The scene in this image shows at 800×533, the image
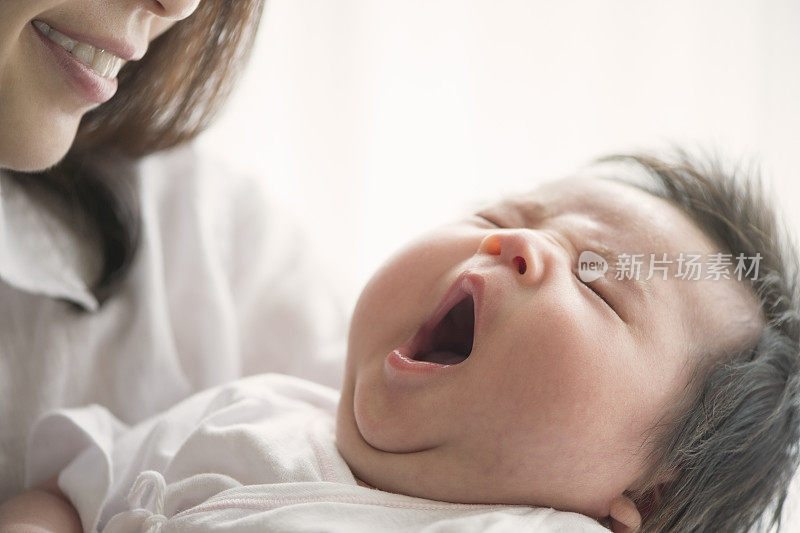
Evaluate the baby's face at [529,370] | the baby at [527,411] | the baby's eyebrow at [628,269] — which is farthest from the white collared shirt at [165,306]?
the baby's eyebrow at [628,269]

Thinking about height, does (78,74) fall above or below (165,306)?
above

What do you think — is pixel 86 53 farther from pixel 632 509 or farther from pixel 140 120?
pixel 632 509

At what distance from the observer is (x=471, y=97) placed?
6.71ft

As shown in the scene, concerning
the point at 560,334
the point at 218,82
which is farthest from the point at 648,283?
the point at 218,82

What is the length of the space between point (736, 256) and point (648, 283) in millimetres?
174

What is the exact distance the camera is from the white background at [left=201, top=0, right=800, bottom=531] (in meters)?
1.86

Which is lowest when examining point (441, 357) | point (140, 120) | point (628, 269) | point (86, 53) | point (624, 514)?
point (624, 514)

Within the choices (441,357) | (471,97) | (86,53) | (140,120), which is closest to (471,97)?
(471,97)

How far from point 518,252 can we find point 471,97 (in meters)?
1.24

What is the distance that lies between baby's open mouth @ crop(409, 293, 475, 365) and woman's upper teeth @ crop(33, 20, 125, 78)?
483 mm

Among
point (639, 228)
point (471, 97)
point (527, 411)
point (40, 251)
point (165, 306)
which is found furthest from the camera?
point (471, 97)

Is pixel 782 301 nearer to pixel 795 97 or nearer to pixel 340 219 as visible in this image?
→ pixel 795 97

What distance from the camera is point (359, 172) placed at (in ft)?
7.09

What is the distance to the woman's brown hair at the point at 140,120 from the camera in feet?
3.39
